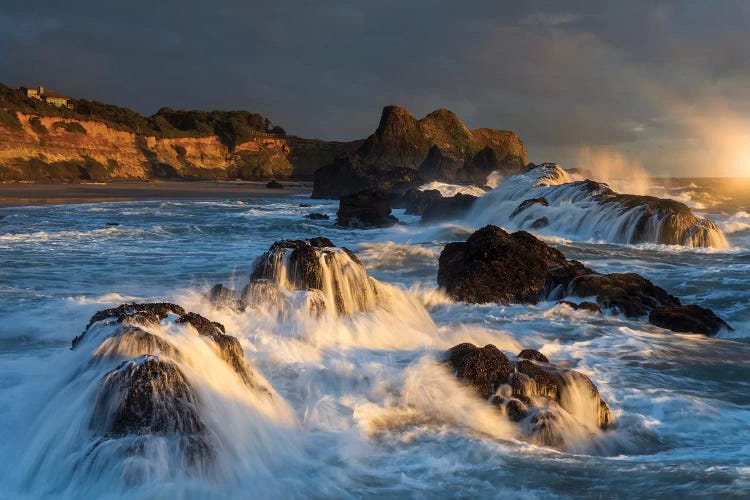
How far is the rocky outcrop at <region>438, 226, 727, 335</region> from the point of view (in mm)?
10555

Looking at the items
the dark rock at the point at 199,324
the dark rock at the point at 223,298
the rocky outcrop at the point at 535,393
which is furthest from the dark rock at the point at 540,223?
the dark rock at the point at 199,324

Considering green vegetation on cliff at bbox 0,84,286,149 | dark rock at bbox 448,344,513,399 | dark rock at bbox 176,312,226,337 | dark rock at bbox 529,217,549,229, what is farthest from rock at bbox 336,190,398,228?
green vegetation on cliff at bbox 0,84,286,149

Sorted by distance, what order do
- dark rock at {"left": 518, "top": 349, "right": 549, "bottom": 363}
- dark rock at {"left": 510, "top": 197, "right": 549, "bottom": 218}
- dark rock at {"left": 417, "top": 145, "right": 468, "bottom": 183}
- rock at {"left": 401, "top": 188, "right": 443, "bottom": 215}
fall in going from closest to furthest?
dark rock at {"left": 518, "top": 349, "right": 549, "bottom": 363}, dark rock at {"left": 510, "top": 197, "right": 549, "bottom": 218}, rock at {"left": 401, "top": 188, "right": 443, "bottom": 215}, dark rock at {"left": 417, "top": 145, "right": 468, "bottom": 183}

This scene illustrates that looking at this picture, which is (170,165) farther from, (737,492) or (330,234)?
(737,492)

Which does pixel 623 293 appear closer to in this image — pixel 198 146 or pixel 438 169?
pixel 438 169

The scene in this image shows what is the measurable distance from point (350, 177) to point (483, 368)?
4816 cm

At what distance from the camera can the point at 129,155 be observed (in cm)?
7081

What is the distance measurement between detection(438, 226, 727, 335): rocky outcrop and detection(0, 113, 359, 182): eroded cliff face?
50.9 m

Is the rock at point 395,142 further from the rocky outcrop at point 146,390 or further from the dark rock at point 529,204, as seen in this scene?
the rocky outcrop at point 146,390

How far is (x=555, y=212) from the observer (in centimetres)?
2469

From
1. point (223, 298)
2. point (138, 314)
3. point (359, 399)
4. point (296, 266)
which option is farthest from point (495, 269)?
point (138, 314)

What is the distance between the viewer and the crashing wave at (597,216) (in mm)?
20391

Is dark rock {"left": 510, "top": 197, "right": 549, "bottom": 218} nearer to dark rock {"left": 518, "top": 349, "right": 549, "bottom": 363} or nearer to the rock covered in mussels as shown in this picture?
the rock covered in mussels

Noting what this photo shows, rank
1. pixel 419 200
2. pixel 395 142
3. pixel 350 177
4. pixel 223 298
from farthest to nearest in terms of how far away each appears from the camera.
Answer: pixel 395 142, pixel 350 177, pixel 419 200, pixel 223 298
